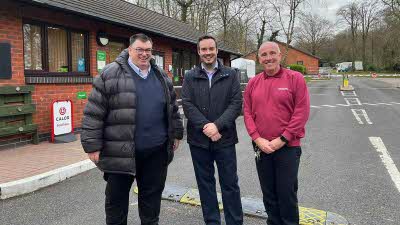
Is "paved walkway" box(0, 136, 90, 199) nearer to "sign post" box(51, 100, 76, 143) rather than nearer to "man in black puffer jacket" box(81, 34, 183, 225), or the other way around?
"sign post" box(51, 100, 76, 143)

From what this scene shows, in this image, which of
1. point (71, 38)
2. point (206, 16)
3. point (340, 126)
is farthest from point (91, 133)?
point (206, 16)

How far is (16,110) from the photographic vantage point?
711 centimetres

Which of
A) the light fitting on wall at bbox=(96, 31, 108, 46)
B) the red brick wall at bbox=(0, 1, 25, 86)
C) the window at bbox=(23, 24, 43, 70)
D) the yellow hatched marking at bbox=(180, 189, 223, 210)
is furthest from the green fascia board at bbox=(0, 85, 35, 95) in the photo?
the yellow hatched marking at bbox=(180, 189, 223, 210)

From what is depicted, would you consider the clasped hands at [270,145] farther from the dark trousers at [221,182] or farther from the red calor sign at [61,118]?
the red calor sign at [61,118]

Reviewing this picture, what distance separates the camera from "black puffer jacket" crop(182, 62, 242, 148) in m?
3.54

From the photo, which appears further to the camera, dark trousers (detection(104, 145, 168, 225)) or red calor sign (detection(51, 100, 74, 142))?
red calor sign (detection(51, 100, 74, 142))

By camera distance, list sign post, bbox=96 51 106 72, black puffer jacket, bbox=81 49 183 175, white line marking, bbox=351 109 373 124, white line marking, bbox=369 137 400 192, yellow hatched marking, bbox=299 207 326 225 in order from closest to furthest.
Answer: black puffer jacket, bbox=81 49 183 175 → yellow hatched marking, bbox=299 207 326 225 → white line marking, bbox=369 137 400 192 → sign post, bbox=96 51 106 72 → white line marking, bbox=351 109 373 124

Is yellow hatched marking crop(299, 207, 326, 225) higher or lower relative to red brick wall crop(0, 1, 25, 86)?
lower

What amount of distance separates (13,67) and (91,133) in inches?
200

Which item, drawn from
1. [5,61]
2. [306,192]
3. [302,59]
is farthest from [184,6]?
[302,59]

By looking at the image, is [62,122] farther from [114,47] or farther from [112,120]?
[112,120]

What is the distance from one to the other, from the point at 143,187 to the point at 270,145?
49.6 inches

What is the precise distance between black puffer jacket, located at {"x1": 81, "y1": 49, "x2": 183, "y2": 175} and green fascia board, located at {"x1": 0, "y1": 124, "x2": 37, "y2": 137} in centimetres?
456

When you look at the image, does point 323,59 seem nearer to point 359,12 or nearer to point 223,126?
point 359,12
